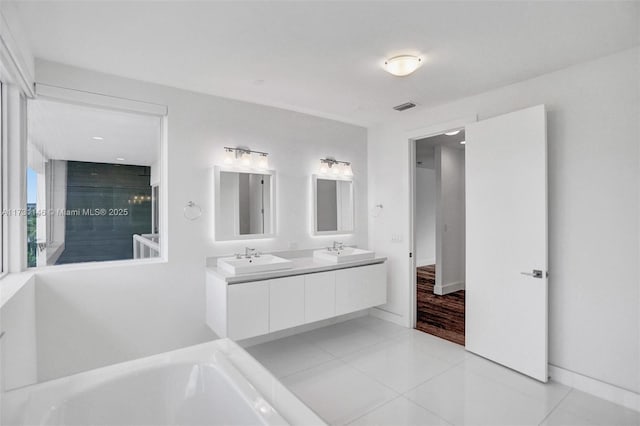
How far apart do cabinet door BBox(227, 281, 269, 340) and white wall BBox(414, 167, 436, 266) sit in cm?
555

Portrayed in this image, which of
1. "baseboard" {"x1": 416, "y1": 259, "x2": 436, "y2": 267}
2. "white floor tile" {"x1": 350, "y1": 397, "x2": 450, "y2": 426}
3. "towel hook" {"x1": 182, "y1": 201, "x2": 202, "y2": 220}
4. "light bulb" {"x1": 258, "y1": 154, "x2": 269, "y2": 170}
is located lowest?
"white floor tile" {"x1": 350, "y1": 397, "x2": 450, "y2": 426}

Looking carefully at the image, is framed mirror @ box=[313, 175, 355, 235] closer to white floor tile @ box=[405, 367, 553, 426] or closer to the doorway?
the doorway

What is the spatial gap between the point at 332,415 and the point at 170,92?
292 centimetres

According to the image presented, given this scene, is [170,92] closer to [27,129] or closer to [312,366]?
[27,129]

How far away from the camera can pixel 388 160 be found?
4.05 meters

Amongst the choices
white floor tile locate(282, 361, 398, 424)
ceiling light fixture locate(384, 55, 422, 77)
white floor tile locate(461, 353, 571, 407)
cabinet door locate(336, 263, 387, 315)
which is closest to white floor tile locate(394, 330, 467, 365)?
white floor tile locate(461, 353, 571, 407)

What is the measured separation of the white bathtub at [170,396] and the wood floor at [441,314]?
2.56 meters

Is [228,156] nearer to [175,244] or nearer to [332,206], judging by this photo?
[175,244]

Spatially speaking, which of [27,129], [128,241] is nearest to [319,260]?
[128,241]

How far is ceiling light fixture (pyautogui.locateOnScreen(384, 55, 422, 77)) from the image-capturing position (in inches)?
91.3

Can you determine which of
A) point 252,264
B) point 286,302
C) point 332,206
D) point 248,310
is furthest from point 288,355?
point 332,206

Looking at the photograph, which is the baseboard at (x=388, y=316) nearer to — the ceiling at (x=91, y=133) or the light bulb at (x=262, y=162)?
the light bulb at (x=262, y=162)

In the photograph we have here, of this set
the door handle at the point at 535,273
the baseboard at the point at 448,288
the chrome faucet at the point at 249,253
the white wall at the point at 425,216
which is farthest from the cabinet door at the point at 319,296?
the white wall at the point at 425,216

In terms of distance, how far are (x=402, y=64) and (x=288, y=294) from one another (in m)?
2.12
